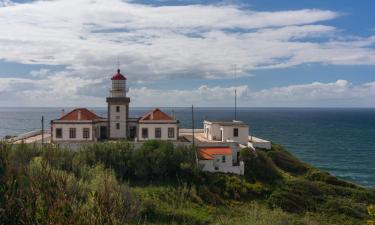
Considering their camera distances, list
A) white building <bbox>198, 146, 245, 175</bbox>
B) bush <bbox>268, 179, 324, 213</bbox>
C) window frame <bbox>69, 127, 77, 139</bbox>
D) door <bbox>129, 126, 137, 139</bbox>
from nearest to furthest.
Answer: bush <bbox>268, 179, 324, 213</bbox>
white building <bbox>198, 146, 245, 175</bbox>
window frame <bbox>69, 127, 77, 139</bbox>
door <bbox>129, 126, 137, 139</bbox>

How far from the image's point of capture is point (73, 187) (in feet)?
47.0

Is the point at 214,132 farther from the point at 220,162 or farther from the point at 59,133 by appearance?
the point at 59,133

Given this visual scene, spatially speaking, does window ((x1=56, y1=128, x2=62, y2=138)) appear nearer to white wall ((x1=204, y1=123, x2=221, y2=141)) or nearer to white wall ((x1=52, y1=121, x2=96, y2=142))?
white wall ((x1=52, y1=121, x2=96, y2=142))

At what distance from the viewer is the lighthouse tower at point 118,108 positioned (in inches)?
1512

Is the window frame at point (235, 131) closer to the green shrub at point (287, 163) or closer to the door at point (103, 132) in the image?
the green shrub at point (287, 163)

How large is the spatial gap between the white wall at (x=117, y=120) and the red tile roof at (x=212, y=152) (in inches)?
320

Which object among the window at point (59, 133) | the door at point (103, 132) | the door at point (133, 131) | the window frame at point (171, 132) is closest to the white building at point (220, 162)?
the window frame at point (171, 132)

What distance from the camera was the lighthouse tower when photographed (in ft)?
126

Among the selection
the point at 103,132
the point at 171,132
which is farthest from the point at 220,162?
the point at 103,132

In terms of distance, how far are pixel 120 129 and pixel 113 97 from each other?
3.00 metres

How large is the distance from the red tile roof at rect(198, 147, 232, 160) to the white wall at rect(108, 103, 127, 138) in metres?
8.13

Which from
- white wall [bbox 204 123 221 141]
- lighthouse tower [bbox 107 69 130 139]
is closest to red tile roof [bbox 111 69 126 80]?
lighthouse tower [bbox 107 69 130 139]

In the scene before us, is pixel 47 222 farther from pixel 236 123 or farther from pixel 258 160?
pixel 236 123

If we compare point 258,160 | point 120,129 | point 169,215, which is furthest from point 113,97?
point 169,215
